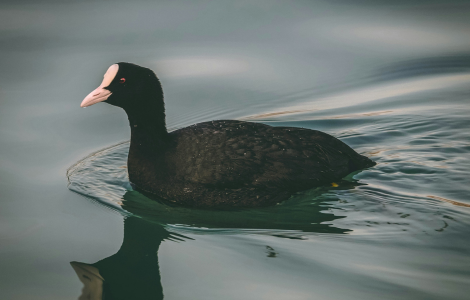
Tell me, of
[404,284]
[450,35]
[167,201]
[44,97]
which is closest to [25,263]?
[167,201]

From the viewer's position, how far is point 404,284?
353 cm

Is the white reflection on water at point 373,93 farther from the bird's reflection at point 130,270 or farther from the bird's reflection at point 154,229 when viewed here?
the bird's reflection at point 130,270

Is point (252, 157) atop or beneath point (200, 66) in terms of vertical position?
beneath

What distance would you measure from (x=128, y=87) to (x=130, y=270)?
1.71m

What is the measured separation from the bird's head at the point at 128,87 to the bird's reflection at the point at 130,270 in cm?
112

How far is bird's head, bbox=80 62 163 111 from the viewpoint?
188 inches

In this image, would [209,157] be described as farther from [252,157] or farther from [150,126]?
[150,126]

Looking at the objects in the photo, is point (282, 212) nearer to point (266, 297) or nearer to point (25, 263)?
point (266, 297)

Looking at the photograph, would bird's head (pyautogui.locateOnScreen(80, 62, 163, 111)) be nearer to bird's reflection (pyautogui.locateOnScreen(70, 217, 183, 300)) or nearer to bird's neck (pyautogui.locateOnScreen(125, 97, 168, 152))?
bird's neck (pyautogui.locateOnScreen(125, 97, 168, 152))

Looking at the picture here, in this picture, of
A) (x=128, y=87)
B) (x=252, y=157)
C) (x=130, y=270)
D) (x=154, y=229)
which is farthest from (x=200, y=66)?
(x=130, y=270)

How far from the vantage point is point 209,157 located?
4.69 metres

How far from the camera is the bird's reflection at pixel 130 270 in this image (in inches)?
139

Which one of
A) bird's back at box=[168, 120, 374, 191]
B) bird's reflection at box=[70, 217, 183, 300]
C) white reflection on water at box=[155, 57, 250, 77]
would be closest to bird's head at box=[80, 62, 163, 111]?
bird's back at box=[168, 120, 374, 191]

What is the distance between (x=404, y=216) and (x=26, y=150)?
12.9ft
